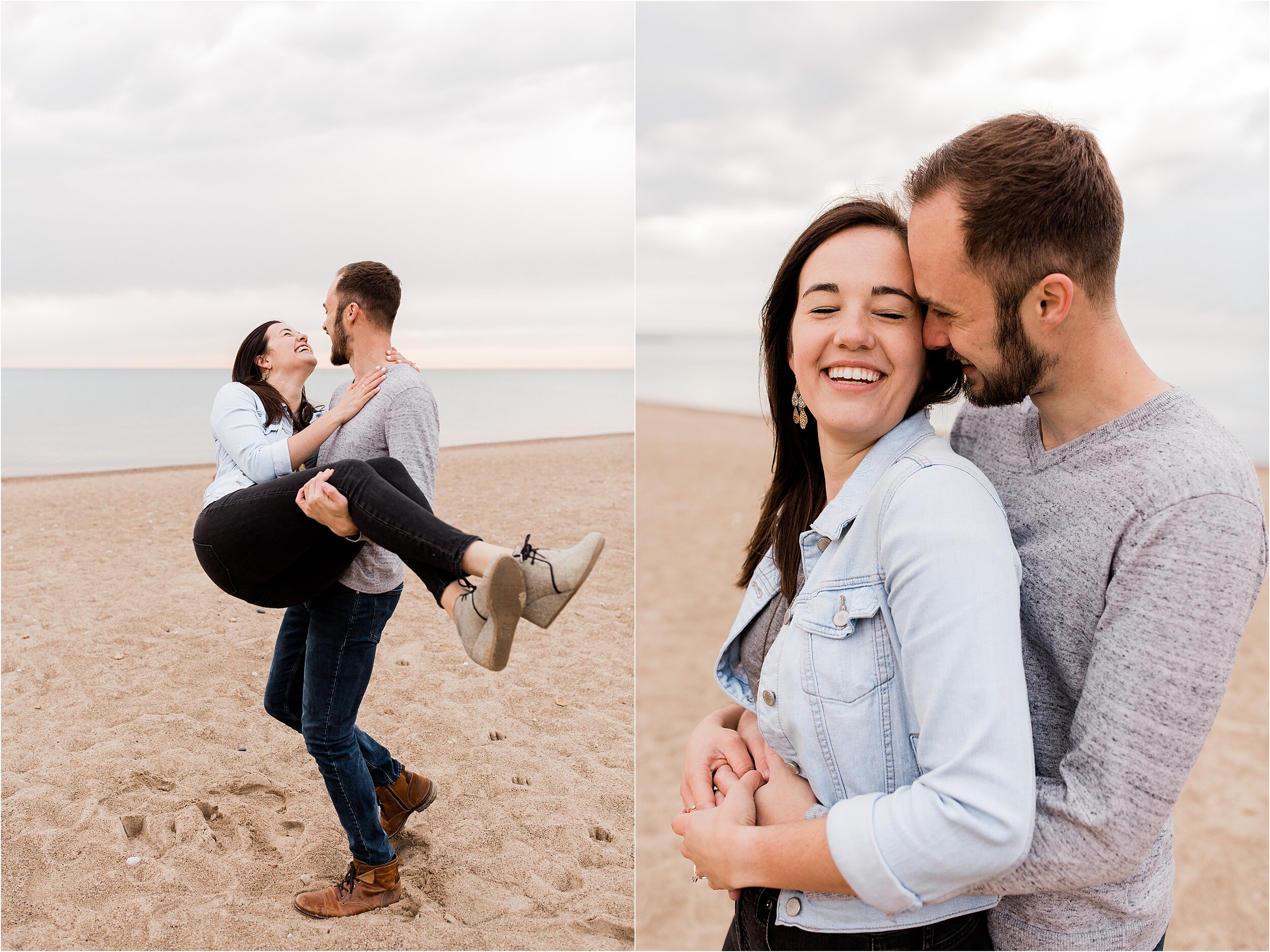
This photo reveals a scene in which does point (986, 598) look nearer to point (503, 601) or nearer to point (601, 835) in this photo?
point (503, 601)

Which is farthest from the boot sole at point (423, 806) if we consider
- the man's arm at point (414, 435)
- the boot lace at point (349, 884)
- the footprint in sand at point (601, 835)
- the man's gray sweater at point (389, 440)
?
the man's arm at point (414, 435)

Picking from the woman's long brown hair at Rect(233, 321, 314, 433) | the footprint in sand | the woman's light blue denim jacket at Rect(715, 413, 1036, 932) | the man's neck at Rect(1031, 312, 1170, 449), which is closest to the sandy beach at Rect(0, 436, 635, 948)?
the footprint in sand

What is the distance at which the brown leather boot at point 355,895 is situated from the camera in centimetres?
256

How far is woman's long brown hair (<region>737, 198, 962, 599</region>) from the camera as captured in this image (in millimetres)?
1265

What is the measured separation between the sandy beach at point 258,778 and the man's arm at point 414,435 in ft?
4.70

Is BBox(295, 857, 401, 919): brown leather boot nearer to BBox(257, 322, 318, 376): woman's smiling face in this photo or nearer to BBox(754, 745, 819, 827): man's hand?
BBox(257, 322, 318, 376): woman's smiling face

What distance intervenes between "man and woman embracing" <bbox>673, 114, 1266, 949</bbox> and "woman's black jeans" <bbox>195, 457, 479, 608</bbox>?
30.5 inches

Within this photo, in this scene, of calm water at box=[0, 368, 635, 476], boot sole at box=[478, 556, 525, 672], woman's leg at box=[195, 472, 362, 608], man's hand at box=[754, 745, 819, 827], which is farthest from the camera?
calm water at box=[0, 368, 635, 476]

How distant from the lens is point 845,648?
1.05 m

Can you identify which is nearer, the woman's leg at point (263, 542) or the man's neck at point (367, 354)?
the woman's leg at point (263, 542)

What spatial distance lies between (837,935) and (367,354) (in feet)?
6.20

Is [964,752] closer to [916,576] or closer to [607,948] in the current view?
[916,576]

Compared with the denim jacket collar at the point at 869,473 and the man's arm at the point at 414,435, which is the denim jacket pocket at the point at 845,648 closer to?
the denim jacket collar at the point at 869,473

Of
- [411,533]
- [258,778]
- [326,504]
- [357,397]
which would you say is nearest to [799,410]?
[411,533]
